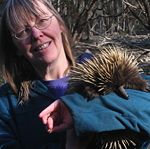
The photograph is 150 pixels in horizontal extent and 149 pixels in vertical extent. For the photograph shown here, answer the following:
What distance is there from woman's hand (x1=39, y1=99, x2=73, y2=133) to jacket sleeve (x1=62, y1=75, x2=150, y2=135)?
0.09 feet

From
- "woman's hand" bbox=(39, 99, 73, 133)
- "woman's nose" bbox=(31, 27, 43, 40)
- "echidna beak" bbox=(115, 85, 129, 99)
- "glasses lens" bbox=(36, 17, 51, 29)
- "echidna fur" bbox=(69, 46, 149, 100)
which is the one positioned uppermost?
"glasses lens" bbox=(36, 17, 51, 29)

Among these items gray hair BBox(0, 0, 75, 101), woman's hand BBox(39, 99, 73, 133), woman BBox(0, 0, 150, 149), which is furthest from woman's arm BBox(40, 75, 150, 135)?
gray hair BBox(0, 0, 75, 101)

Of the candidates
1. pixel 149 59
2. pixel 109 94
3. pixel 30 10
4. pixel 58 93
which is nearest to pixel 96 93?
pixel 109 94

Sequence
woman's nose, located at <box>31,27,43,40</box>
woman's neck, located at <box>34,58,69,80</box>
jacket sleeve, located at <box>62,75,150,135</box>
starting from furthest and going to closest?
woman's neck, located at <box>34,58,69,80</box> → woman's nose, located at <box>31,27,43,40</box> → jacket sleeve, located at <box>62,75,150,135</box>

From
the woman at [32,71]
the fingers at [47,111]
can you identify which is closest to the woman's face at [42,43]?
the woman at [32,71]

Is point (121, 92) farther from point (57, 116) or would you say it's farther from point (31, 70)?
point (31, 70)

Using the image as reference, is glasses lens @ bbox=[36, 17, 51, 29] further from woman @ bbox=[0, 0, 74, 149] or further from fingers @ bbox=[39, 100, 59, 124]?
fingers @ bbox=[39, 100, 59, 124]

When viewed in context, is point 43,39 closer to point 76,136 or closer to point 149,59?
point 76,136

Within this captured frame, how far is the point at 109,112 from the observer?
162 cm

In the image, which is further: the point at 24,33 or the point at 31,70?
the point at 31,70

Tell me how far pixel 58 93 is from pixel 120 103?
Result: 461mm

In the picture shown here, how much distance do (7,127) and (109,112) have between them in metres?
A: 0.59

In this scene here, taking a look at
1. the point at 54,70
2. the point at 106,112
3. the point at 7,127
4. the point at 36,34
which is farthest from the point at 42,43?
the point at 106,112

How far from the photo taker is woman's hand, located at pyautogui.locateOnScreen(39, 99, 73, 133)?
5.43 feet
